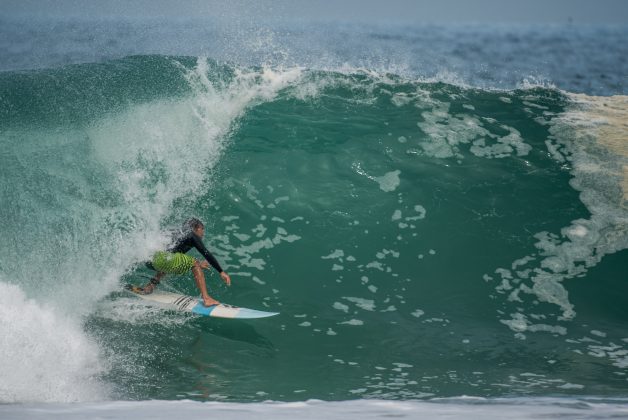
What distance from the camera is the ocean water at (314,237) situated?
17.9ft

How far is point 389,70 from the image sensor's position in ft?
40.5

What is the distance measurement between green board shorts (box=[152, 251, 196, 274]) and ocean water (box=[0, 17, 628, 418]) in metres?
0.42

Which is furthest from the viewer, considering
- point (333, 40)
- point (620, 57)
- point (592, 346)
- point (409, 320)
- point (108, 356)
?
point (333, 40)

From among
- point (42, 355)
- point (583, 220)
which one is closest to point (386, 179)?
point (583, 220)

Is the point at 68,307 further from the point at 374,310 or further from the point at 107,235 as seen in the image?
the point at 374,310

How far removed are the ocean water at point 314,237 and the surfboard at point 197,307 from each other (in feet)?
0.44

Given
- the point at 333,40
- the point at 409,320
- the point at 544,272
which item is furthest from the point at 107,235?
the point at 333,40

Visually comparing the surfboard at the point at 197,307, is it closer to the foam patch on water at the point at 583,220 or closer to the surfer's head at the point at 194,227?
the surfer's head at the point at 194,227

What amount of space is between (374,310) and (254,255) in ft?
6.02

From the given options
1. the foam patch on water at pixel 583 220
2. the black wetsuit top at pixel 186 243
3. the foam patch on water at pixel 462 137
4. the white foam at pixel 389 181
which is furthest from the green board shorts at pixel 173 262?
the foam patch on water at pixel 462 137

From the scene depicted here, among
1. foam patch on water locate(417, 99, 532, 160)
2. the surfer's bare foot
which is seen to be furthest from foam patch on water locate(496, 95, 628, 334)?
the surfer's bare foot

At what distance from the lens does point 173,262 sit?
274 inches

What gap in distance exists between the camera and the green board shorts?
693cm

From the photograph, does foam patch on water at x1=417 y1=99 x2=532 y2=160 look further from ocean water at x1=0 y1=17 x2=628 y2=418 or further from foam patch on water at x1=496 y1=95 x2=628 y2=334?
foam patch on water at x1=496 y1=95 x2=628 y2=334
